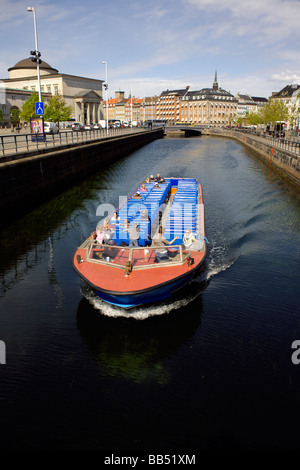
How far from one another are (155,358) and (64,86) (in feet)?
448

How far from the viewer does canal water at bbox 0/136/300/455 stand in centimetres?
783

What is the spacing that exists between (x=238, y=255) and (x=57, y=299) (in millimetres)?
9244

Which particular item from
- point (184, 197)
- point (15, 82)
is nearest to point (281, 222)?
point (184, 197)

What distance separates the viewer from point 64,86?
12875 cm

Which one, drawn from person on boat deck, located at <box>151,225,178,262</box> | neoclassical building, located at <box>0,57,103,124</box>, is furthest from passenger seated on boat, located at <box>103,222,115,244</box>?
neoclassical building, located at <box>0,57,103,124</box>

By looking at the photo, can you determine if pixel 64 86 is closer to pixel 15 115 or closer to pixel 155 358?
pixel 15 115

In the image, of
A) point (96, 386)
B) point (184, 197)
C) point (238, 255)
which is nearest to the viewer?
point (96, 386)

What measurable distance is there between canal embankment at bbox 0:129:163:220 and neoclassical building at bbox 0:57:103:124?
93.7 meters

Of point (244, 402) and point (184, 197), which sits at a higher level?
point (184, 197)

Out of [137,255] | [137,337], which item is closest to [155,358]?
[137,337]

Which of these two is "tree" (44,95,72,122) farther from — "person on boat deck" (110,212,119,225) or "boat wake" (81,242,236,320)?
"boat wake" (81,242,236,320)
